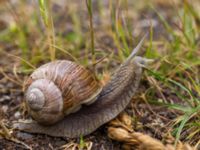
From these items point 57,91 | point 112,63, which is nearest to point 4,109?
point 57,91

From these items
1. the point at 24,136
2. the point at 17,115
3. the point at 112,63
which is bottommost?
the point at 24,136

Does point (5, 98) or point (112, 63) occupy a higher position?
point (112, 63)

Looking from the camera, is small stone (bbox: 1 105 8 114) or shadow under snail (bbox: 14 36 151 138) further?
small stone (bbox: 1 105 8 114)

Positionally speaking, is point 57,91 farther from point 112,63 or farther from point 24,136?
point 112,63

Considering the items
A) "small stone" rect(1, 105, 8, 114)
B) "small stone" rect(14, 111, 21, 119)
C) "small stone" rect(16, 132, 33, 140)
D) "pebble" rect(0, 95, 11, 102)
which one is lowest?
"small stone" rect(16, 132, 33, 140)

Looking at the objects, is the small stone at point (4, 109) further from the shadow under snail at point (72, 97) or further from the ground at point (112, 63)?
the shadow under snail at point (72, 97)

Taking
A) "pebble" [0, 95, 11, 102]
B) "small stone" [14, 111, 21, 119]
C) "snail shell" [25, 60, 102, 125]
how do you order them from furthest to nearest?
1. "pebble" [0, 95, 11, 102]
2. "small stone" [14, 111, 21, 119]
3. "snail shell" [25, 60, 102, 125]

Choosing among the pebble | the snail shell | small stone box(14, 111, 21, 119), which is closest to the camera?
the snail shell

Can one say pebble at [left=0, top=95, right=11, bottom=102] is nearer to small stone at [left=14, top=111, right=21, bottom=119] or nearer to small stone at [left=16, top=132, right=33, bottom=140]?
small stone at [left=14, top=111, right=21, bottom=119]

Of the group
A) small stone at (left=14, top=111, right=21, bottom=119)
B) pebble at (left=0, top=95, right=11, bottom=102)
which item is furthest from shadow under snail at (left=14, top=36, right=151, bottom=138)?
pebble at (left=0, top=95, right=11, bottom=102)
